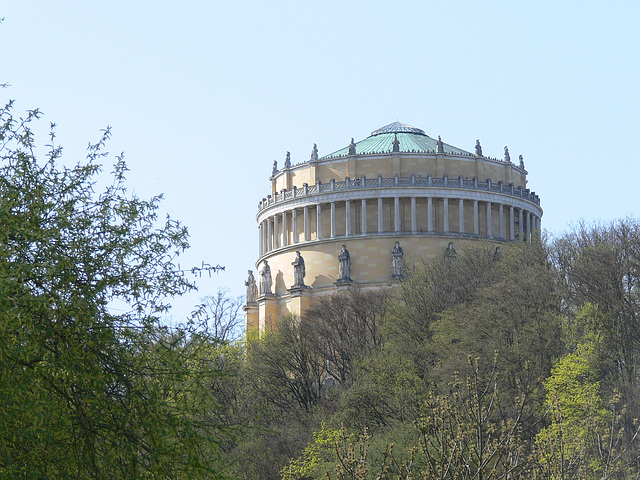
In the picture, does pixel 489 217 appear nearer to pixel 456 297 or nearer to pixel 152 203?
pixel 456 297

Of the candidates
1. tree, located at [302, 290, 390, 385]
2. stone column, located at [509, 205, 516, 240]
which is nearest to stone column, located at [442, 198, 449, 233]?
stone column, located at [509, 205, 516, 240]

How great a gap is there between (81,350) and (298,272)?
7921cm

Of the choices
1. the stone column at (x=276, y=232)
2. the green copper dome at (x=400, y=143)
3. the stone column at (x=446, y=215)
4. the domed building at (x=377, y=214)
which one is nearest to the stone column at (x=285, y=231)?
the domed building at (x=377, y=214)

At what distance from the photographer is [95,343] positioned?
17.0 metres

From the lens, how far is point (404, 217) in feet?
317

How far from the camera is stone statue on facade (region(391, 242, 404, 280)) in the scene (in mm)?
91938

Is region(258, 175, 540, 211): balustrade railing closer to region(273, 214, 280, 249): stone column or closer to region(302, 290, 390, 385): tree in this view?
region(273, 214, 280, 249): stone column

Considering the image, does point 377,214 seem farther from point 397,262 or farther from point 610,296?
point 610,296

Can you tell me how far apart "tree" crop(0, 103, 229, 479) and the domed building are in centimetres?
7318

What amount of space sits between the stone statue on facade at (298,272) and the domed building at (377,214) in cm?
8

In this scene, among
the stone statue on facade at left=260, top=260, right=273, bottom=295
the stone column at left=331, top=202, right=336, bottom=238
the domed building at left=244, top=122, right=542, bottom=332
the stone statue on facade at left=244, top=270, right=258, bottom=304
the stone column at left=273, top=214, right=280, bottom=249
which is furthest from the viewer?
the stone statue on facade at left=244, top=270, right=258, bottom=304

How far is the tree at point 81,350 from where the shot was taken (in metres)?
15.6

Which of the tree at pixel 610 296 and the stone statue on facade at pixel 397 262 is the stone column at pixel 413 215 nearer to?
the stone statue on facade at pixel 397 262

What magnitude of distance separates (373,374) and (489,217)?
4382 centimetres
